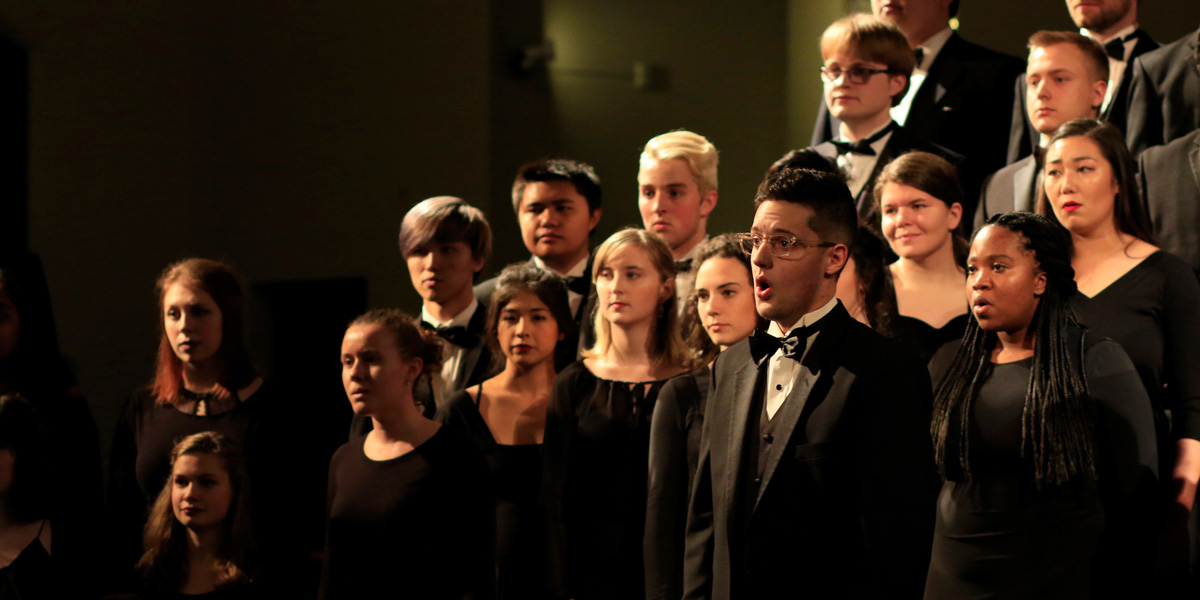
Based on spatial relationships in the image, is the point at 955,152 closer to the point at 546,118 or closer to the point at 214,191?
the point at 546,118

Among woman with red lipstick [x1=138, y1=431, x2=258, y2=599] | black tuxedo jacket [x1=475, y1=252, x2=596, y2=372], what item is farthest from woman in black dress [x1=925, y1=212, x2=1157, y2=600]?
woman with red lipstick [x1=138, y1=431, x2=258, y2=599]

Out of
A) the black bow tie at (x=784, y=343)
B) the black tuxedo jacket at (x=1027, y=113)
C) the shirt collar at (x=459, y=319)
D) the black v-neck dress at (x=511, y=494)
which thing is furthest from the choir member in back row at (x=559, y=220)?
the black bow tie at (x=784, y=343)

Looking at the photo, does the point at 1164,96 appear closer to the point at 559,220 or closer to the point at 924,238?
the point at 924,238

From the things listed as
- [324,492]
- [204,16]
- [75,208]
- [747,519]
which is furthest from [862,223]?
[204,16]

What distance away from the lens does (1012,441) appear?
99.6 inches

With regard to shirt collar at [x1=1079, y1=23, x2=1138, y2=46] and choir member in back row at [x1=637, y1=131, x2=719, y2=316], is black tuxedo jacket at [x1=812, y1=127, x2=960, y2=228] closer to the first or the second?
choir member in back row at [x1=637, y1=131, x2=719, y2=316]

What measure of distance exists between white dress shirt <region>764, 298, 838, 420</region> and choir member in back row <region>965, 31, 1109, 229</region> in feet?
4.63

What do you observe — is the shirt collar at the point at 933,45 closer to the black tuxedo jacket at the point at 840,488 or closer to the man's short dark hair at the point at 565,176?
the man's short dark hair at the point at 565,176

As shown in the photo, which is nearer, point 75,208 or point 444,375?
point 444,375

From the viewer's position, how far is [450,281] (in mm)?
3525

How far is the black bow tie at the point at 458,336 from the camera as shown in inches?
137

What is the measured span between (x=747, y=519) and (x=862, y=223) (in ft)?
4.53

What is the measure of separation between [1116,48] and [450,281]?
87.6 inches

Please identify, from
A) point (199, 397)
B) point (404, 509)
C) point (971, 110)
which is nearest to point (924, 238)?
point (971, 110)
